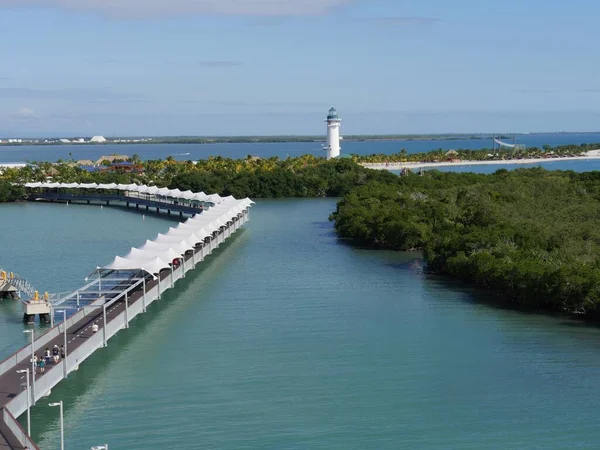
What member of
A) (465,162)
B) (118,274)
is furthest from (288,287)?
(465,162)

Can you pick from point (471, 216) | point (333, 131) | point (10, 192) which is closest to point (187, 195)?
point (10, 192)

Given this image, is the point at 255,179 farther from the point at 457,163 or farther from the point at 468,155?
the point at 468,155

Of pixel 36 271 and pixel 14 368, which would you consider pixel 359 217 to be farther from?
pixel 14 368

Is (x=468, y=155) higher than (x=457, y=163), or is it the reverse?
(x=468, y=155)

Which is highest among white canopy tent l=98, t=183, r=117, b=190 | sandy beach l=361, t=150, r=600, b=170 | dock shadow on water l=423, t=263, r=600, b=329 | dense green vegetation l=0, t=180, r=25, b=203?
sandy beach l=361, t=150, r=600, b=170

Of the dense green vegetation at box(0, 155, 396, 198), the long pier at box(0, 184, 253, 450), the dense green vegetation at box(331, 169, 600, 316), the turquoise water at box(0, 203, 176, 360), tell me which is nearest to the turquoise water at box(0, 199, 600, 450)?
the long pier at box(0, 184, 253, 450)

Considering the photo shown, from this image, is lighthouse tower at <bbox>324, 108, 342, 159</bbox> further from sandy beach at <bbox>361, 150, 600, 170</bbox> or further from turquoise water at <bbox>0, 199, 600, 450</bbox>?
turquoise water at <bbox>0, 199, 600, 450</bbox>
